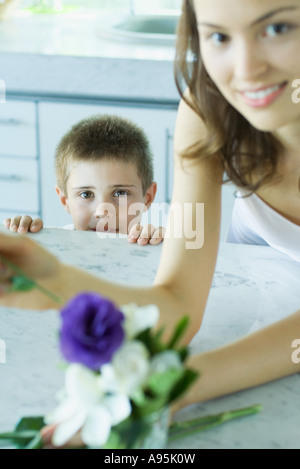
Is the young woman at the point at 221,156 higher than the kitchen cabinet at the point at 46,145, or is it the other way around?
the young woman at the point at 221,156

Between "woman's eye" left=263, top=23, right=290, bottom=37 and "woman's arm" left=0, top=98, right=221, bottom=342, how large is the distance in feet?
0.93

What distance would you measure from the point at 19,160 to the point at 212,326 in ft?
5.63

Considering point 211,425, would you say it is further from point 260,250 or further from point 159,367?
point 260,250

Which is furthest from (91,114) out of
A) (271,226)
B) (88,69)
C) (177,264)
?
(177,264)

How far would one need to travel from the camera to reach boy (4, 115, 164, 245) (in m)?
1.70

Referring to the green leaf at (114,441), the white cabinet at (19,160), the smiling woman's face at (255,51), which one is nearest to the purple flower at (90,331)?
the green leaf at (114,441)

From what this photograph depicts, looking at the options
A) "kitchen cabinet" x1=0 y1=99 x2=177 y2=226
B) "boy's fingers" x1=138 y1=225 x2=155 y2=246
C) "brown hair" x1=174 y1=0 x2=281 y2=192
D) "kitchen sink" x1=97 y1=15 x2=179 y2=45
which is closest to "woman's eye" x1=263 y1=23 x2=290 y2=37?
"brown hair" x1=174 y1=0 x2=281 y2=192

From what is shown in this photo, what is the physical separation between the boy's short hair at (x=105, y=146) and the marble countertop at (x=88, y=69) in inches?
20.2

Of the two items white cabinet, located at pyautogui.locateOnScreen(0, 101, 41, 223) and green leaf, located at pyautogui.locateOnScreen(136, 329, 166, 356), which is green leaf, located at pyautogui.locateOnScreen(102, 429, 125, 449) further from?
white cabinet, located at pyautogui.locateOnScreen(0, 101, 41, 223)

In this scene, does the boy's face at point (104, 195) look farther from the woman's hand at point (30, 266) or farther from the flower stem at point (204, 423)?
the flower stem at point (204, 423)

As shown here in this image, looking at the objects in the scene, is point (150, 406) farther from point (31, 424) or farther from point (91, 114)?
point (91, 114)

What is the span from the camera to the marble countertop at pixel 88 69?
2293 mm

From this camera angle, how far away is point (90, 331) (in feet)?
1.77

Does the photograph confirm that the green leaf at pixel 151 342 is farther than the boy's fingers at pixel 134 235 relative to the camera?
No
